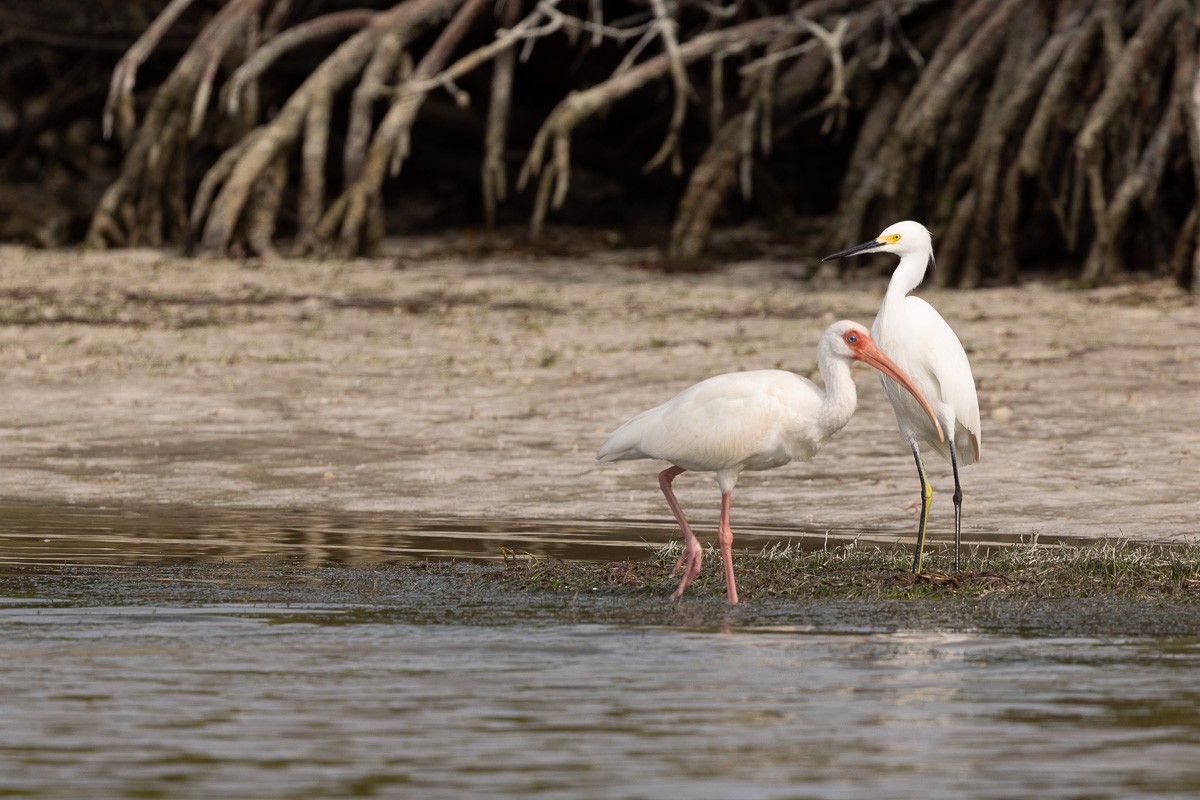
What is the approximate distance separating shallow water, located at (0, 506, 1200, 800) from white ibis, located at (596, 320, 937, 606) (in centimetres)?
57

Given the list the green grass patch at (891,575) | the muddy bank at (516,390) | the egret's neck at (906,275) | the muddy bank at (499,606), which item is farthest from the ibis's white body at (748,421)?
the muddy bank at (516,390)

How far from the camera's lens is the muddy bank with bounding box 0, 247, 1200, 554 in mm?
9422

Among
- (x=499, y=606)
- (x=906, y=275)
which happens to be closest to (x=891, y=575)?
(x=499, y=606)

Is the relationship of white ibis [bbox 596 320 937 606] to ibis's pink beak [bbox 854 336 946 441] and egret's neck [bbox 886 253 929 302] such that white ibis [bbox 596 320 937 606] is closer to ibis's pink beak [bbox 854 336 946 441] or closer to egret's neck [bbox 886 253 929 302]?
ibis's pink beak [bbox 854 336 946 441]

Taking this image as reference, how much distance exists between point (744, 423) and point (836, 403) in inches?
13.0

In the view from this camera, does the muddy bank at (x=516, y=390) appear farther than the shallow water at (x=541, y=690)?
Yes

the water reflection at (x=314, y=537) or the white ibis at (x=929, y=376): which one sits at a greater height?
the white ibis at (x=929, y=376)

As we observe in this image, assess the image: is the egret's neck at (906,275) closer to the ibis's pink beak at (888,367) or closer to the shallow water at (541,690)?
the ibis's pink beak at (888,367)

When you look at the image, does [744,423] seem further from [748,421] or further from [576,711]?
[576,711]

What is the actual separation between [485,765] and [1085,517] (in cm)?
470

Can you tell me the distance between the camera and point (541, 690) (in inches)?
215

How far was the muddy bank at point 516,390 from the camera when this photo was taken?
9.42m

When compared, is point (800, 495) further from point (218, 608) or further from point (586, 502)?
point (218, 608)

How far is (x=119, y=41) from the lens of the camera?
2156 cm
